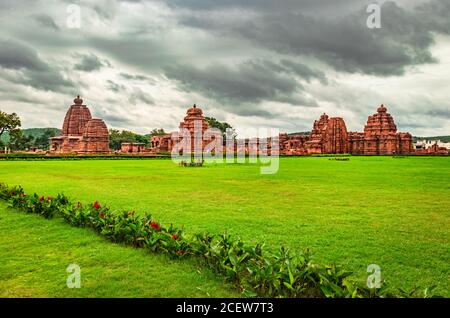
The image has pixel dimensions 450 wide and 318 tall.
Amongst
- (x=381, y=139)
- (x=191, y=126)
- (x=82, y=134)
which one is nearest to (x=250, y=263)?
(x=191, y=126)

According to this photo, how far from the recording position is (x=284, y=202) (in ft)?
31.6

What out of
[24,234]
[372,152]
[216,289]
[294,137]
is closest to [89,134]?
[294,137]

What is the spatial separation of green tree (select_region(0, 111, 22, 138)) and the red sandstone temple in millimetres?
39115

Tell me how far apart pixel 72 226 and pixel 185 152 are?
44.1 m

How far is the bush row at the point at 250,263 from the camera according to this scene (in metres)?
3.83

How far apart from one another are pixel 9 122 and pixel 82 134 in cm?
1222

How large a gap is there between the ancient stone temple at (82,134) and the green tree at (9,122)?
20.8 ft

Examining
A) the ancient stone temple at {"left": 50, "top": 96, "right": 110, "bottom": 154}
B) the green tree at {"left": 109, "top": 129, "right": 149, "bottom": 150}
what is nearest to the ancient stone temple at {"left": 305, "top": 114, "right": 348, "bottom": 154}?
the ancient stone temple at {"left": 50, "top": 96, "right": 110, "bottom": 154}

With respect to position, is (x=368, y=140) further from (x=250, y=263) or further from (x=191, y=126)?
(x=250, y=263)

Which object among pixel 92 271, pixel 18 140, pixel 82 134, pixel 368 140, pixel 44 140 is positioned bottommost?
pixel 92 271

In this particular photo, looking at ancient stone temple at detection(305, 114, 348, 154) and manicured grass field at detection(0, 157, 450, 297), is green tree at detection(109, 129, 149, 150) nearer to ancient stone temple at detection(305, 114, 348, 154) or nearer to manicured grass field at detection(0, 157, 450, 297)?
ancient stone temple at detection(305, 114, 348, 154)

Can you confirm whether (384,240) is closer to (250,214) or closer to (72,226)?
(250,214)

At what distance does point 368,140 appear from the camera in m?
63.8

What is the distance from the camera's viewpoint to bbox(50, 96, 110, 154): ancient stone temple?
52844 millimetres
